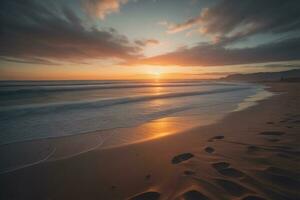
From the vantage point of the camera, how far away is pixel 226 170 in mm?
3125

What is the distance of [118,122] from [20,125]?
14.3 feet

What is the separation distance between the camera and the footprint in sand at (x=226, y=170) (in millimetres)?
2942

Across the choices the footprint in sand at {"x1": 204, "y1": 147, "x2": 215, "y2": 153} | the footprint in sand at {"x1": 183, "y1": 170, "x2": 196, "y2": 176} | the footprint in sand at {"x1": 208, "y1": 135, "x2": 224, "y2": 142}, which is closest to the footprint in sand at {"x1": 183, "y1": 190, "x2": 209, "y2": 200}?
the footprint in sand at {"x1": 183, "y1": 170, "x2": 196, "y2": 176}

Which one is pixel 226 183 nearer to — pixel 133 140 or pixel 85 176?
pixel 85 176

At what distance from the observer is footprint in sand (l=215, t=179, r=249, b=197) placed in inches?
97.2

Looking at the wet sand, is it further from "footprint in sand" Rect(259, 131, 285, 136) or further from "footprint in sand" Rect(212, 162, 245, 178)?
"footprint in sand" Rect(259, 131, 285, 136)

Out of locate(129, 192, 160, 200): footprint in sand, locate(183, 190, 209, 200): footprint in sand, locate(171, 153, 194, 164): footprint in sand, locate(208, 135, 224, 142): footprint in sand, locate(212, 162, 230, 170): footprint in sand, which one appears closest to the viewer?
locate(183, 190, 209, 200): footprint in sand

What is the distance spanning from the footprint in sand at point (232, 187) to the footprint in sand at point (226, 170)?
0.87ft

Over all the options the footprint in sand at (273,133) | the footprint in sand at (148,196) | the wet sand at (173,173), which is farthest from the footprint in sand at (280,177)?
the footprint in sand at (273,133)

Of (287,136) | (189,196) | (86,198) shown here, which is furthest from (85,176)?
(287,136)

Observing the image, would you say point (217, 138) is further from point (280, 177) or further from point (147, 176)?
point (147, 176)

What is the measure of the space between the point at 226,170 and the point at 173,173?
3.31ft

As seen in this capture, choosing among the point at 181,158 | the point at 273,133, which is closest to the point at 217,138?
the point at 273,133

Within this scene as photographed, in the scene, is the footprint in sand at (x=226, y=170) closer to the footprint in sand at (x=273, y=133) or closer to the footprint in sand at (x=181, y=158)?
the footprint in sand at (x=181, y=158)
